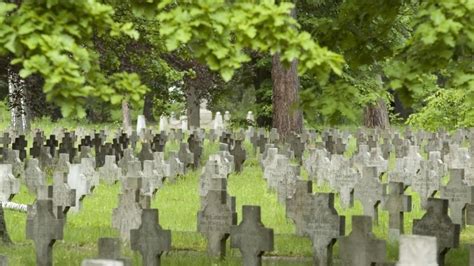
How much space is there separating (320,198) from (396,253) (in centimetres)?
153

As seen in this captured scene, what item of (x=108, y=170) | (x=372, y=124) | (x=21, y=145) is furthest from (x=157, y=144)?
(x=372, y=124)

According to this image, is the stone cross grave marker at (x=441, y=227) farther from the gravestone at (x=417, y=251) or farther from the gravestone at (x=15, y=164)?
the gravestone at (x=15, y=164)

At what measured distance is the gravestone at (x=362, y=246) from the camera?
9570mm

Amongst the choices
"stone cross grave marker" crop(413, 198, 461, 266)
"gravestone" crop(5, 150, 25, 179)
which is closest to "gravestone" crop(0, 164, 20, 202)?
"gravestone" crop(5, 150, 25, 179)

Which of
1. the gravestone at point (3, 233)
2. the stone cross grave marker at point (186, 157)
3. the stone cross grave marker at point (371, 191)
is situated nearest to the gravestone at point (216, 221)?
the gravestone at point (3, 233)

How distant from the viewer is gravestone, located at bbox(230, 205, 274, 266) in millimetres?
10508

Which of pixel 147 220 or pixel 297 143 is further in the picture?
pixel 297 143

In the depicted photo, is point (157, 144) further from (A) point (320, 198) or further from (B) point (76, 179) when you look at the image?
(A) point (320, 198)

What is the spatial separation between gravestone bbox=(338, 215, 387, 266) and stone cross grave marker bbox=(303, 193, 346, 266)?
3.06 ft

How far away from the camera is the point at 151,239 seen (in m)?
10.7

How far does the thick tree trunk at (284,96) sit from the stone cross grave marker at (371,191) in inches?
528

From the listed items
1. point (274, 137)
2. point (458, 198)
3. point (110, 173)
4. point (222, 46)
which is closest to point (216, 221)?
point (458, 198)

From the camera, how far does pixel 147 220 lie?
10664 millimetres

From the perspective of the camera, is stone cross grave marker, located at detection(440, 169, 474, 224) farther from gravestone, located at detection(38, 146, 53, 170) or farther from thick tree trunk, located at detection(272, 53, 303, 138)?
thick tree trunk, located at detection(272, 53, 303, 138)
